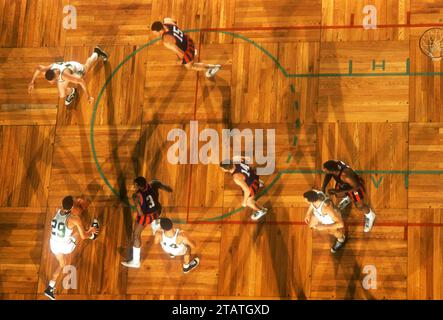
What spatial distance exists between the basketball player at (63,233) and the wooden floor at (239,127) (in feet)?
1.02

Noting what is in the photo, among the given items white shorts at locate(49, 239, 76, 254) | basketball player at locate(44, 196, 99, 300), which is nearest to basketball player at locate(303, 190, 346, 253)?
basketball player at locate(44, 196, 99, 300)

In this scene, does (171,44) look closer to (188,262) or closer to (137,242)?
(137,242)

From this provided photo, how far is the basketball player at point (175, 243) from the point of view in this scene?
11.6 m

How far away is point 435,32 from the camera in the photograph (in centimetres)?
1270

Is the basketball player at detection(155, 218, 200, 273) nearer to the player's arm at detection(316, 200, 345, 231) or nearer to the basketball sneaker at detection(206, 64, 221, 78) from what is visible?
the player's arm at detection(316, 200, 345, 231)

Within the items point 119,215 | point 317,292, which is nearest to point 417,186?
point 317,292

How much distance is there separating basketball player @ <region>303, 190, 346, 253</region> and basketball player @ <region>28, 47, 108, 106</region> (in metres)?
4.68

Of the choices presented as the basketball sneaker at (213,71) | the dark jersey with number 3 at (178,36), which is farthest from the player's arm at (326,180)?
the dark jersey with number 3 at (178,36)

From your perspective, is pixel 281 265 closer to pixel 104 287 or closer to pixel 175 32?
pixel 104 287

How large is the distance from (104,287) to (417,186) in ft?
18.4

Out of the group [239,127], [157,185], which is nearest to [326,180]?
[239,127]

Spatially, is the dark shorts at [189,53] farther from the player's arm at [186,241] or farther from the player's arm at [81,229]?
the player's arm at [81,229]

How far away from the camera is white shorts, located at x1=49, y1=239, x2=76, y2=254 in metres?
12.1

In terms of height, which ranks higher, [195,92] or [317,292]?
[195,92]
